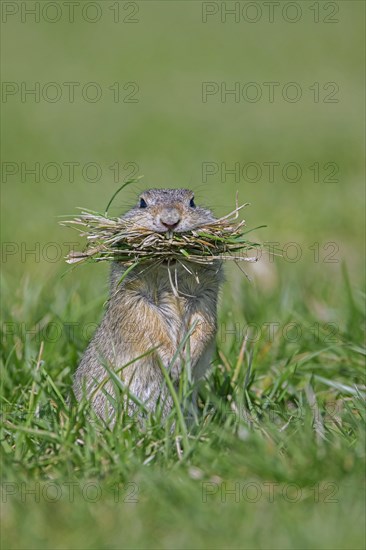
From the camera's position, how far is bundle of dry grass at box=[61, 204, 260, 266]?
443 centimetres

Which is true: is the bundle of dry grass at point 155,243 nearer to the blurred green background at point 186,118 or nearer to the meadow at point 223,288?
the meadow at point 223,288

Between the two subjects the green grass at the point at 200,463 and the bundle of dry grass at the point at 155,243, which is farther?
the bundle of dry grass at the point at 155,243

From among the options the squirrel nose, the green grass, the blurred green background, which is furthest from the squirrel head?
the blurred green background

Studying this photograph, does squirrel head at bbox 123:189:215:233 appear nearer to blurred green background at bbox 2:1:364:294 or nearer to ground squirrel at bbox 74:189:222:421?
ground squirrel at bbox 74:189:222:421

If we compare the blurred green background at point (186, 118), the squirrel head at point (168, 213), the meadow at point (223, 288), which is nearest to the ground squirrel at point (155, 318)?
the squirrel head at point (168, 213)

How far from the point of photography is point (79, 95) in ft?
50.2

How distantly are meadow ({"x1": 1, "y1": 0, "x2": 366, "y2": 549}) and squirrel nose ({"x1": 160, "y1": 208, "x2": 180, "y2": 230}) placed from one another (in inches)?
32.0

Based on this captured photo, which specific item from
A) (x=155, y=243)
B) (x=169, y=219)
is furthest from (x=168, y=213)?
(x=155, y=243)

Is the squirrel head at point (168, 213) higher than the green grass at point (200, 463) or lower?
higher

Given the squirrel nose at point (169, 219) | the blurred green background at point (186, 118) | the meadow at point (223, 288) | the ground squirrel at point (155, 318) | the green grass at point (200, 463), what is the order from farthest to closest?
the blurred green background at point (186, 118) < the ground squirrel at point (155, 318) < the squirrel nose at point (169, 219) < the meadow at point (223, 288) < the green grass at point (200, 463)

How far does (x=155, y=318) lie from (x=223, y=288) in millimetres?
1934

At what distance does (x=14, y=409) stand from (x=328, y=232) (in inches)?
171

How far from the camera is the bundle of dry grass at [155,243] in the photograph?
4426mm

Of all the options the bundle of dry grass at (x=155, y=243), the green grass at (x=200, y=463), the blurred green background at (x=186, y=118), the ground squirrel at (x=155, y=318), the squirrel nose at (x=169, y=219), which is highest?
the blurred green background at (x=186, y=118)
